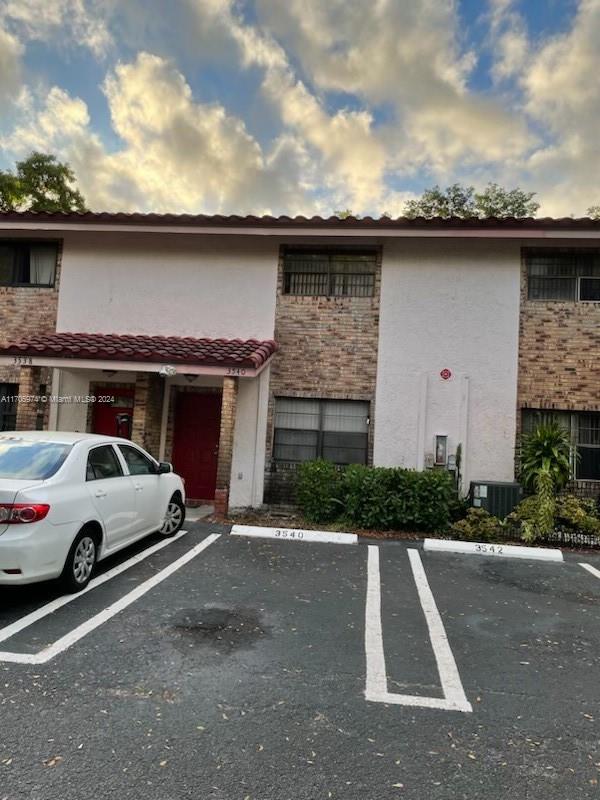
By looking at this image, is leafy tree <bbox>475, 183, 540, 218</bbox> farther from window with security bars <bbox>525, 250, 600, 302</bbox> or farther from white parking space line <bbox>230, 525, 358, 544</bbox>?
white parking space line <bbox>230, 525, 358, 544</bbox>

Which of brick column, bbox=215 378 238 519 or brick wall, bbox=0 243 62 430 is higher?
brick wall, bbox=0 243 62 430

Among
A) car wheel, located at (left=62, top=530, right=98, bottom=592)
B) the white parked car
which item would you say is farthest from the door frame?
car wheel, located at (left=62, top=530, right=98, bottom=592)

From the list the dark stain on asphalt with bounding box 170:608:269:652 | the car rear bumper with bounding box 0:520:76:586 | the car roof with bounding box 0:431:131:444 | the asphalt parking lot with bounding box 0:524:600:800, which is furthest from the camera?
the car roof with bounding box 0:431:131:444

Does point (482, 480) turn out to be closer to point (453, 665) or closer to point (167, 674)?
point (453, 665)

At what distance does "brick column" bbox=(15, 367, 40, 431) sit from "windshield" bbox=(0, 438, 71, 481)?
14.6 feet

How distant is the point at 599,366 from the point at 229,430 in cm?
709

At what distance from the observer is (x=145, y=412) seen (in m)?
9.93

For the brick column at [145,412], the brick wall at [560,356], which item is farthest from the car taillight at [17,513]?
the brick wall at [560,356]

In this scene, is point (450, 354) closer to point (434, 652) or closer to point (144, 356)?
point (144, 356)

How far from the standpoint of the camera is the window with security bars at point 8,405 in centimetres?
1079

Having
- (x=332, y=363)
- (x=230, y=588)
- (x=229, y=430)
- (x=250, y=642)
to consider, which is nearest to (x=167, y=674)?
(x=250, y=642)

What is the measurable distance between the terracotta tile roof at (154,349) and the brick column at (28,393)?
1.43ft

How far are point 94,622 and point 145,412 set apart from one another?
19.6 ft

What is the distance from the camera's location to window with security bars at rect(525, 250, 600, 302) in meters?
10.0
